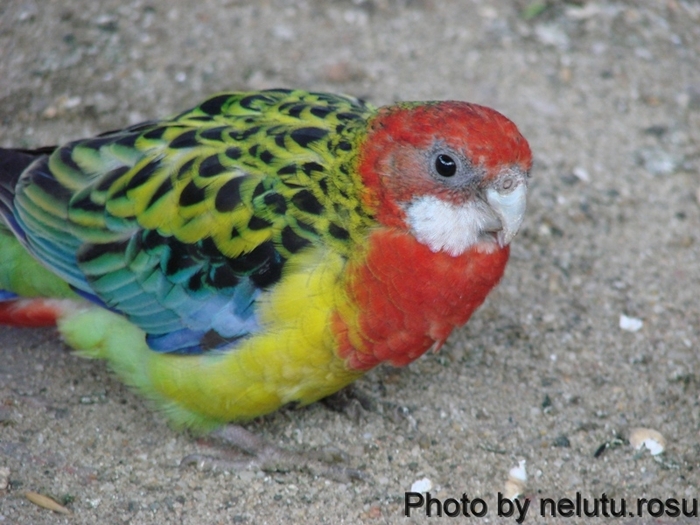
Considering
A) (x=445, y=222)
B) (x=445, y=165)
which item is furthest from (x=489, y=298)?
(x=445, y=165)

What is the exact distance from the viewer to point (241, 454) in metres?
4.31

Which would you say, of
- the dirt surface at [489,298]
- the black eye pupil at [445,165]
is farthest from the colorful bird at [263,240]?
the dirt surface at [489,298]

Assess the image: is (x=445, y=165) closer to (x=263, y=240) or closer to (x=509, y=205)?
(x=509, y=205)

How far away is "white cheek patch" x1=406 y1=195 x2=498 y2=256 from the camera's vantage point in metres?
Result: 3.63

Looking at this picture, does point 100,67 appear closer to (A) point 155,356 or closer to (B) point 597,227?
(A) point 155,356

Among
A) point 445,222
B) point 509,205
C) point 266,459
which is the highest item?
point 509,205

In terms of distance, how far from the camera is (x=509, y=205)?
141 inches

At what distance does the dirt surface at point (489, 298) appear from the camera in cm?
409

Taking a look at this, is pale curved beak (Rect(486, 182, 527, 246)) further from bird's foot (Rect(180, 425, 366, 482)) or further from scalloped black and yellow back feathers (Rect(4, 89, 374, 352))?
bird's foot (Rect(180, 425, 366, 482))

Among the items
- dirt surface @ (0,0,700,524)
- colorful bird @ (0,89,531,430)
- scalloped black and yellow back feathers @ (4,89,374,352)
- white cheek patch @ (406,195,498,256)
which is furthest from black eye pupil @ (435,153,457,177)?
dirt surface @ (0,0,700,524)

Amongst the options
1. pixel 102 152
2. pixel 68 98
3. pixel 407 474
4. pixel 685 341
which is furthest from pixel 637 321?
pixel 68 98

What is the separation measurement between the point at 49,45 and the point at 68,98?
58 cm

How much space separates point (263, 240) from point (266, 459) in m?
1.11

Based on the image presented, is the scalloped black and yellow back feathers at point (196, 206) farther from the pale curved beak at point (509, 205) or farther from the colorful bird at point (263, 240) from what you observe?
the pale curved beak at point (509, 205)
